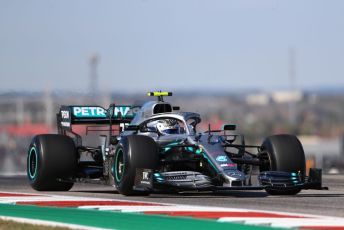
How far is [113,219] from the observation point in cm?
1357

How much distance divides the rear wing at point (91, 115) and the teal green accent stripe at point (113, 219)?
6.02m

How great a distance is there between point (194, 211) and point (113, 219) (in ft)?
4.58

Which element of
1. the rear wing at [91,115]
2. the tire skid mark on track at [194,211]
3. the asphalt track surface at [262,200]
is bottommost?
the asphalt track surface at [262,200]

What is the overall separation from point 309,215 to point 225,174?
3801mm

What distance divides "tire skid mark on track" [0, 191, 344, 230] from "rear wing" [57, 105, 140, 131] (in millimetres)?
3558

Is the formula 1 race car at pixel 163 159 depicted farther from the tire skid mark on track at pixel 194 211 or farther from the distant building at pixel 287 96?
the distant building at pixel 287 96

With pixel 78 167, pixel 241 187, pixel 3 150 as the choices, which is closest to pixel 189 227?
pixel 241 187

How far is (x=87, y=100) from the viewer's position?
27984mm

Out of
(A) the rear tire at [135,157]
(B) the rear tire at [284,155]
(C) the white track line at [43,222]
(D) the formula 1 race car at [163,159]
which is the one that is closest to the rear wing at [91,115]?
(D) the formula 1 race car at [163,159]

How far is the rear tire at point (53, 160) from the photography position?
1989 cm

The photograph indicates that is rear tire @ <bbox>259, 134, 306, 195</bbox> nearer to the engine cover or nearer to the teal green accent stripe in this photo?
the engine cover

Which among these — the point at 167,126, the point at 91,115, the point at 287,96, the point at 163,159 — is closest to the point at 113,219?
the point at 163,159

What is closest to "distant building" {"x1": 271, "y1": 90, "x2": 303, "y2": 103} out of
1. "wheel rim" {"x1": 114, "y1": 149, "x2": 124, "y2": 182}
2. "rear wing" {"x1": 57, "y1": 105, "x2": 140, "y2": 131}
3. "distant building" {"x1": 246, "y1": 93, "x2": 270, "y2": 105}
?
"distant building" {"x1": 246, "y1": 93, "x2": 270, "y2": 105}

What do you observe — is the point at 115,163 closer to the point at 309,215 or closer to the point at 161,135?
the point at 161,135
